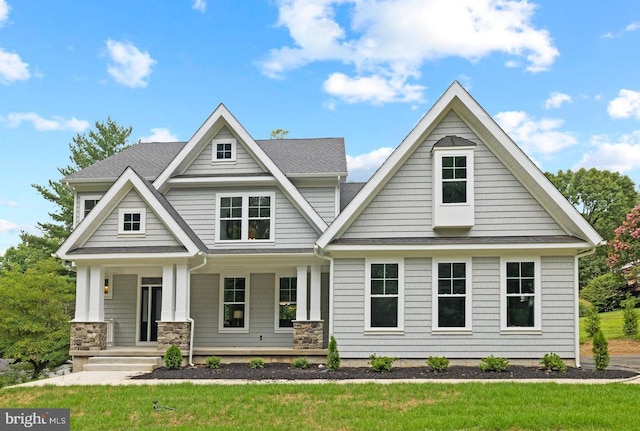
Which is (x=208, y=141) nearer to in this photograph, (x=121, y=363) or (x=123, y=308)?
(x=123, y=308)

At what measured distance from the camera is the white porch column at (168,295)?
15.5 metres

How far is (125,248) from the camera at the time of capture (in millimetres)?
15680

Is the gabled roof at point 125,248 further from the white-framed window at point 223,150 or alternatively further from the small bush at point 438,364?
the small bush at point 438,364

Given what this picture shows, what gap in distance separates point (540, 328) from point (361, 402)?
20.9 ft

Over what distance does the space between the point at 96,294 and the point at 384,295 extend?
760cm

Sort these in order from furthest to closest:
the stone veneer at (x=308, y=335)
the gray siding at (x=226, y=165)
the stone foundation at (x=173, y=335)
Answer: the gray siding at (x=226, y=165) < the stone veneer at (x=308, y=335) < the stone foundation at (x=173, y=335)

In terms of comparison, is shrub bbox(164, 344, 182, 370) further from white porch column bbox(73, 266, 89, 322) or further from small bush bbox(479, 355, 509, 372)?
small bush bbox(479, 355, 509, 372)

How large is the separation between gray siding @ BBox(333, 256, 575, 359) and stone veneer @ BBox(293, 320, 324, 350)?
1479mm

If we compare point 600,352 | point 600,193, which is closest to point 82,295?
point 600,352

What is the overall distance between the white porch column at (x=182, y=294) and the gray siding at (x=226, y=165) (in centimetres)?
321

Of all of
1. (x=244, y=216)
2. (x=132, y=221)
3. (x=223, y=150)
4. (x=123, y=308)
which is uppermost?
(x=223, y=150)

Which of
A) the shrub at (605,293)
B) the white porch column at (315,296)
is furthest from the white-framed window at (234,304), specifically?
the shrub at (605,293)

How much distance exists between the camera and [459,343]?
47.2 feet

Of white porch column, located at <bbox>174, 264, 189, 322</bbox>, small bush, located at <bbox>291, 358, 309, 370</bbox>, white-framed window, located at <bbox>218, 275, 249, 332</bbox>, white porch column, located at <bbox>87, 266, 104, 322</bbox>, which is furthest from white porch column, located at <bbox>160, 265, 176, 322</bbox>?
small bush, located at <bbox>291, 358, 309, 370</bbox>
